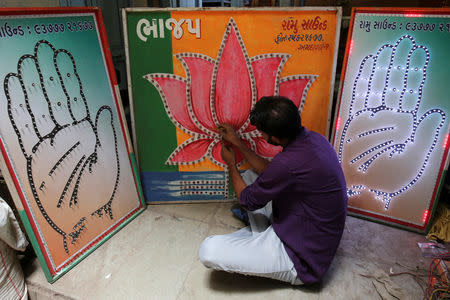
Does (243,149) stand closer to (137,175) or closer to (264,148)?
(264,148)

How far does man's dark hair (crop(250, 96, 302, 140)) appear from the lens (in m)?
1.53

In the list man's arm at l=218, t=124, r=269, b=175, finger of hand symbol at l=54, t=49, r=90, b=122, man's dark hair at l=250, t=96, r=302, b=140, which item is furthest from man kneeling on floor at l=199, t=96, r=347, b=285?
finger of hand symbol at l=54, t=49, r=90, b=122

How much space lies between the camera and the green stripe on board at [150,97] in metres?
1.97

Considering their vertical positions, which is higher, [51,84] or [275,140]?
[51,84]

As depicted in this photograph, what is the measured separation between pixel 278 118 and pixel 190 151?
91 centimetres

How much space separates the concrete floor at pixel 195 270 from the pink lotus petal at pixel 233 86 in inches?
31.0

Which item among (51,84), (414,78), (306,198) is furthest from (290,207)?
(51,84)

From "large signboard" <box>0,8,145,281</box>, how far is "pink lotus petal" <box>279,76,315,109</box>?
1.14 metres

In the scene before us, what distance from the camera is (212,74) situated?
2.06m

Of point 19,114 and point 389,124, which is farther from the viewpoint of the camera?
point 389,124

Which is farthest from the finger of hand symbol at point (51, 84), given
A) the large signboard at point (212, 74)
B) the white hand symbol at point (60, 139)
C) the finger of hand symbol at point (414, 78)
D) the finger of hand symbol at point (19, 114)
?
the finger of hand symbol at point (414, 78)

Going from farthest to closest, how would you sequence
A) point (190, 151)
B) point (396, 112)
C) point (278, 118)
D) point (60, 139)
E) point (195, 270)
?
point (190, 151) → point (396, 112) → point (195, 270) → point (60, 139) → point (278, 118)

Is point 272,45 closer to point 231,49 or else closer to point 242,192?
point 231,49

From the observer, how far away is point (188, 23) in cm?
193
